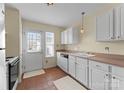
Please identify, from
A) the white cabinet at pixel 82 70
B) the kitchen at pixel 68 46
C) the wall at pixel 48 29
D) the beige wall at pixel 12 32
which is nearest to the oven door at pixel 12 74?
the kitchen at pixel 68 46

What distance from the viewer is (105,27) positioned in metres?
2.52

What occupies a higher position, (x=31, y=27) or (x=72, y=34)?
(x=31, y=27)

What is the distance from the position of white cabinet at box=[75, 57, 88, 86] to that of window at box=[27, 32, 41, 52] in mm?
2531

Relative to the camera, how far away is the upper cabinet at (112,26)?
2.11 m

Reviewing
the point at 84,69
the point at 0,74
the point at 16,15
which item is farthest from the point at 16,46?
the point at 84,69

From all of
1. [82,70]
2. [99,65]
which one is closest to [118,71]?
[99,65]

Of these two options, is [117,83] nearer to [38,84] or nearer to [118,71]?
[118,71]

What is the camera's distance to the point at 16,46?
346 centimetres

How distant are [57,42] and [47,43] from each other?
23.3 inches

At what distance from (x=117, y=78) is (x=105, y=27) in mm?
1228

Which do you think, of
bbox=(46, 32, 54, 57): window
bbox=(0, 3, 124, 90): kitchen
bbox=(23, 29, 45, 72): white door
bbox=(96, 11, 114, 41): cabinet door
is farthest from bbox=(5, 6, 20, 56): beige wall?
bbox=(96, 11, 114, 41): cabinet door

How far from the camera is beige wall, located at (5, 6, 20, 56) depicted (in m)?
3.32

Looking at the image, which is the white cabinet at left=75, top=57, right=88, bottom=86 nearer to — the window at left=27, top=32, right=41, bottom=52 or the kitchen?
the kitchen

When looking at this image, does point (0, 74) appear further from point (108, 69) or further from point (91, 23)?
point (91, 23)
